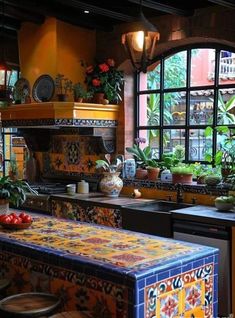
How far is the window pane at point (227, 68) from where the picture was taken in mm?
4973

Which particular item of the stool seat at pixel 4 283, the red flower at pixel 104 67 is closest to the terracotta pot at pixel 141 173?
the red flower at pixel 104 67

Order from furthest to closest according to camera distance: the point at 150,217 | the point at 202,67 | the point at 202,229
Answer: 1. the point at 202,67
2. the point at 150,217
3. the point at 202,229

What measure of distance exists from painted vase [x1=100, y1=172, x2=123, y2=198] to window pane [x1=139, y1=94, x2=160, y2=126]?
2.61ft

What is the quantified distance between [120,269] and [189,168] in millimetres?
2775

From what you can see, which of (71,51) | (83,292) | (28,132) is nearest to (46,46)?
(71,51)

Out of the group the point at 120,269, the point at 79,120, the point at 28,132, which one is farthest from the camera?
the point at 28,132

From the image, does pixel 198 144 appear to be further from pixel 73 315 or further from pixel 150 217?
pixel 73 315

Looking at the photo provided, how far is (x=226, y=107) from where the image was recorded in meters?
5.04

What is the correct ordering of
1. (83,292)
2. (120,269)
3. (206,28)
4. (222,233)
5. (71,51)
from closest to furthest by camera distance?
(120,269) < (83,292) < (222,233) < (206,28) < (71,51)

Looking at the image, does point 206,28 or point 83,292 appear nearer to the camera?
point 83,292

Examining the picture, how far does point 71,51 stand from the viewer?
19.1 feet

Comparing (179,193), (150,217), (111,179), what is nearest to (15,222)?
(150,217)

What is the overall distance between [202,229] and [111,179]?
5.51ft

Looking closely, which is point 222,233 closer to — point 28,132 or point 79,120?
point 79,120
